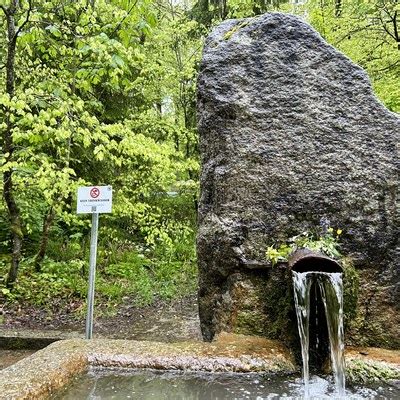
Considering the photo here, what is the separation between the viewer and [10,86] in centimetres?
494

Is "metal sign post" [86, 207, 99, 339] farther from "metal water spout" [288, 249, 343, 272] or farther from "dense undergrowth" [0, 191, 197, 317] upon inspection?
"metal water spout" [288, 249, 343, 272]

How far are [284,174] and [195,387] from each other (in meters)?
1.83

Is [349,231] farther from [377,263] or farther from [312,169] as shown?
[312,169]

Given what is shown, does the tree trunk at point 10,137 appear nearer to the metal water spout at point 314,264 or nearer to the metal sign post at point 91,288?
the metal sign post at point 91,288

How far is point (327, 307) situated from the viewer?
2.86 m

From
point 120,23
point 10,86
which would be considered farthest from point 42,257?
point 120,23

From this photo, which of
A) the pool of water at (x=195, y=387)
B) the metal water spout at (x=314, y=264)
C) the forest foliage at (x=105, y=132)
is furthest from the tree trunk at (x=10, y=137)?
the metal water spout at (x=314, y=264)

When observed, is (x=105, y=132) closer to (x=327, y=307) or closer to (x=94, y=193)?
(x=94, y=193)

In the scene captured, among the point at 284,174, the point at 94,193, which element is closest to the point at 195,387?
the point at 284,174

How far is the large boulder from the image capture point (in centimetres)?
326

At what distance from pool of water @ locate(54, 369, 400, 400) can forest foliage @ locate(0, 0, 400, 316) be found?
253 cm

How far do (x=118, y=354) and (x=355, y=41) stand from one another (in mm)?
7511

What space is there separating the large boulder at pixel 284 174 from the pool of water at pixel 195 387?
0.58 m

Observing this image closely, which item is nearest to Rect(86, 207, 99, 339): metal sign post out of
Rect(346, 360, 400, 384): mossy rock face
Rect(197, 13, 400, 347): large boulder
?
Rect(197, 13, 400, 347): large boulder
